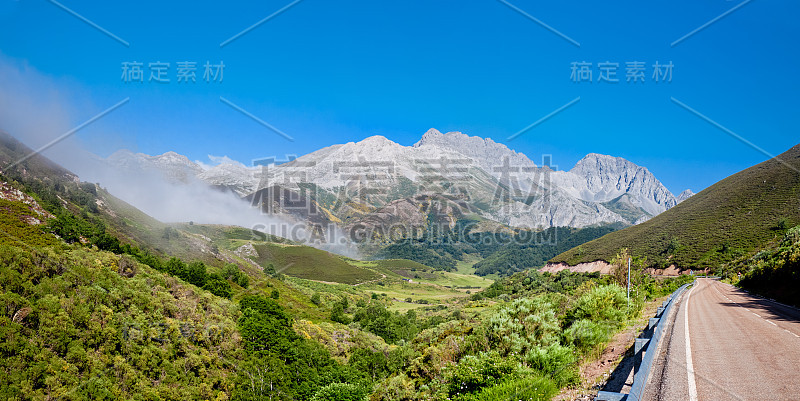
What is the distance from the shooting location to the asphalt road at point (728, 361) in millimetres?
6375

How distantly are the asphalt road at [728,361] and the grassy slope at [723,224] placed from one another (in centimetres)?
5661

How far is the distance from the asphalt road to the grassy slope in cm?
5661

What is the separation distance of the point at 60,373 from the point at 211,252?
75.8m

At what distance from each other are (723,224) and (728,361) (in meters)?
89.2

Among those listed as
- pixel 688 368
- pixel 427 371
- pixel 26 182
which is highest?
pixel 26 182

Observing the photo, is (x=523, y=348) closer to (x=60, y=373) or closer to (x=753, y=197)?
(x=60, y=373)

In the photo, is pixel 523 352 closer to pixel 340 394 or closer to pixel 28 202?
pixel 340 394

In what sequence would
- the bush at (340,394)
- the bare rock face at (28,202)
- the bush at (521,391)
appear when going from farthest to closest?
the bush at (340,394), the bare rock face at (28,202), the bush at (521,391)

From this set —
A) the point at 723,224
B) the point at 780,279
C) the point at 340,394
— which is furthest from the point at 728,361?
the point at 723,224

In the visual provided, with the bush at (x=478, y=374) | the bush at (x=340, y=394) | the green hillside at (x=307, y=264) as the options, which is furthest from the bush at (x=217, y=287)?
the green hillside at (x=307, y=264)

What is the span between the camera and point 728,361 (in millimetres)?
8477

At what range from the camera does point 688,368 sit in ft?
25.4

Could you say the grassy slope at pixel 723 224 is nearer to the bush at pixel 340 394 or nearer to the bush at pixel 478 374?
the bush at pixel 340 394

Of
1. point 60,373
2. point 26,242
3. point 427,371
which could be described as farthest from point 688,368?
point 26,242
